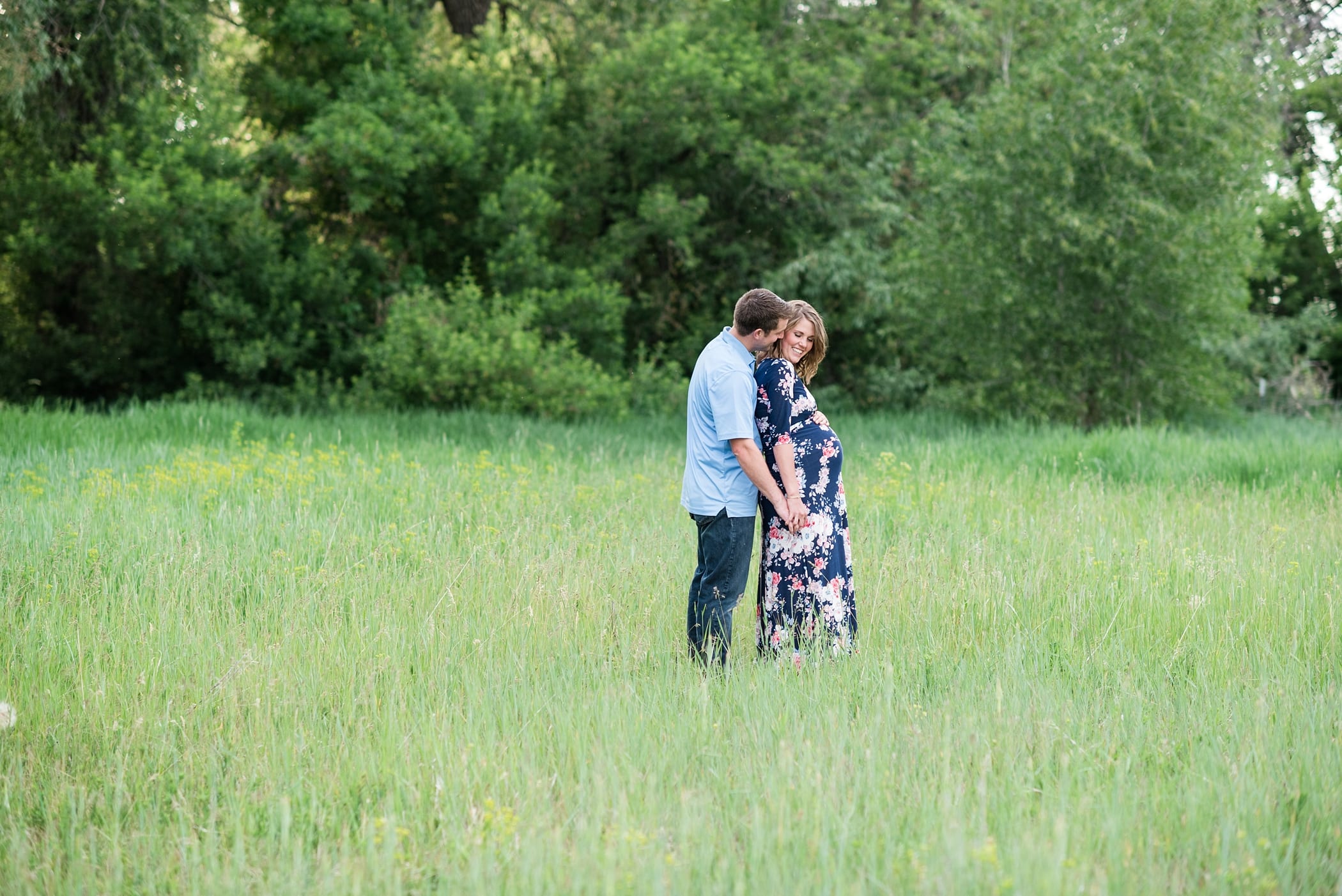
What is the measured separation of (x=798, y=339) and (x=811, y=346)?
0.12 m

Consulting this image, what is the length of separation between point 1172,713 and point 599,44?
18.8m

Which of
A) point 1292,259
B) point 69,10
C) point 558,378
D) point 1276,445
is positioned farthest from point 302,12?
point 1292,259

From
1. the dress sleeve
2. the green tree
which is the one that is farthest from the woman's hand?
the green tree

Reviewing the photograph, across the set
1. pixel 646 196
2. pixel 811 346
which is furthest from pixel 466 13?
pixel 811 346

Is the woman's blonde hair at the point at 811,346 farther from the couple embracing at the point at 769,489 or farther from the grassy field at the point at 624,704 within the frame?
the grassy field at the point at 624,704

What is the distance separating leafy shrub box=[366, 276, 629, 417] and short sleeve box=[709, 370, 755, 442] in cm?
1266

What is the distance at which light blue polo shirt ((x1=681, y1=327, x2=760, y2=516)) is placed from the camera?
16.3 ft

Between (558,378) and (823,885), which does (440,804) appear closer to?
(823,885)

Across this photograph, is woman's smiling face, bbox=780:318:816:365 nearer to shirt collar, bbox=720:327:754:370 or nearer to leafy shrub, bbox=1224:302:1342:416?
shirt collar, bbox=720:327:754:370

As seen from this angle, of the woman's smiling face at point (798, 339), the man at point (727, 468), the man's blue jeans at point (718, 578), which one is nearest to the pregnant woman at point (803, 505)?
the woman's smiling face at point (798, 339)

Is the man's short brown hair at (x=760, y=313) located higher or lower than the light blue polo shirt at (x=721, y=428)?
higher

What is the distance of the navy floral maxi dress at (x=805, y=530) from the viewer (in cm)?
522

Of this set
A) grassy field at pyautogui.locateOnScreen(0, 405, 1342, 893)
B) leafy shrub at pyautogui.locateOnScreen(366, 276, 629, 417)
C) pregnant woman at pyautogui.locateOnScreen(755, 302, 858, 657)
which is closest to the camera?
grassy field at pyautogui.locateOnScreen(0, 405, 1342, 893)

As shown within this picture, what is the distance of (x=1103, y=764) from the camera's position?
3.97 metres
